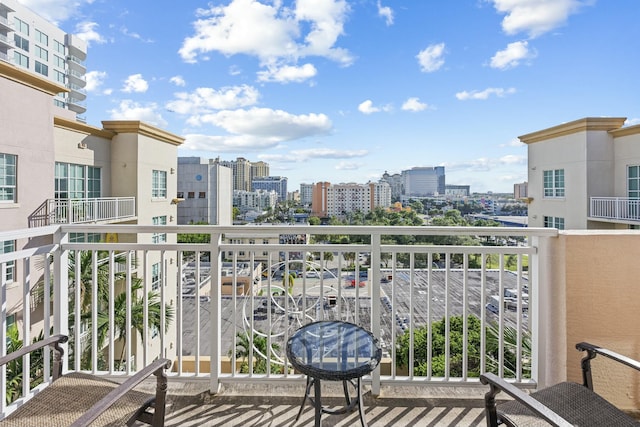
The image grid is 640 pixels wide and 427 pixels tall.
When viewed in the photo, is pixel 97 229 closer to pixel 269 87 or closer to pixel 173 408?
pixel 173 408

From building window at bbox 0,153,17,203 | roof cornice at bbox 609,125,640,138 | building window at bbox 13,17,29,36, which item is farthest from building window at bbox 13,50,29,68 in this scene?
roof cornice at bbox 609,125,640,138

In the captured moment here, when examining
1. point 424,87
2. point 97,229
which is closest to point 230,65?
point 424,87

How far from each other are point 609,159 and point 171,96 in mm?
19856

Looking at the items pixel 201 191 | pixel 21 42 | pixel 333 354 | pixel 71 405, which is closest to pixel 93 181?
pixel 201 191

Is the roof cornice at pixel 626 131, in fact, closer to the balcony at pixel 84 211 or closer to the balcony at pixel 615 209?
the balcony at pixel 615 209

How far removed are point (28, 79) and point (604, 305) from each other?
1081 cm

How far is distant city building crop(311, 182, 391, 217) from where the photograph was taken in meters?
19.3

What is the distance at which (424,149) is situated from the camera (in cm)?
2555

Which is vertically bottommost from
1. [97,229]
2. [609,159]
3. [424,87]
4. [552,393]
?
[552,393]

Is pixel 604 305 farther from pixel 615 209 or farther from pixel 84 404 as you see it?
pixel 615 209

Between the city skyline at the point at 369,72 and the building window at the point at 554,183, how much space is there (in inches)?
55.0

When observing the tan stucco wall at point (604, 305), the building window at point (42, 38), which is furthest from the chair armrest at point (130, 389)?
the building window at point (42, 38)

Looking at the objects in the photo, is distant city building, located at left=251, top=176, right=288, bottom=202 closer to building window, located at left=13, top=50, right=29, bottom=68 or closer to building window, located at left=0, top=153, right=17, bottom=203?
building window, located at left=0, top=153, right=17, bottom=203

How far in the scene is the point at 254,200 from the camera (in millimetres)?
24312
